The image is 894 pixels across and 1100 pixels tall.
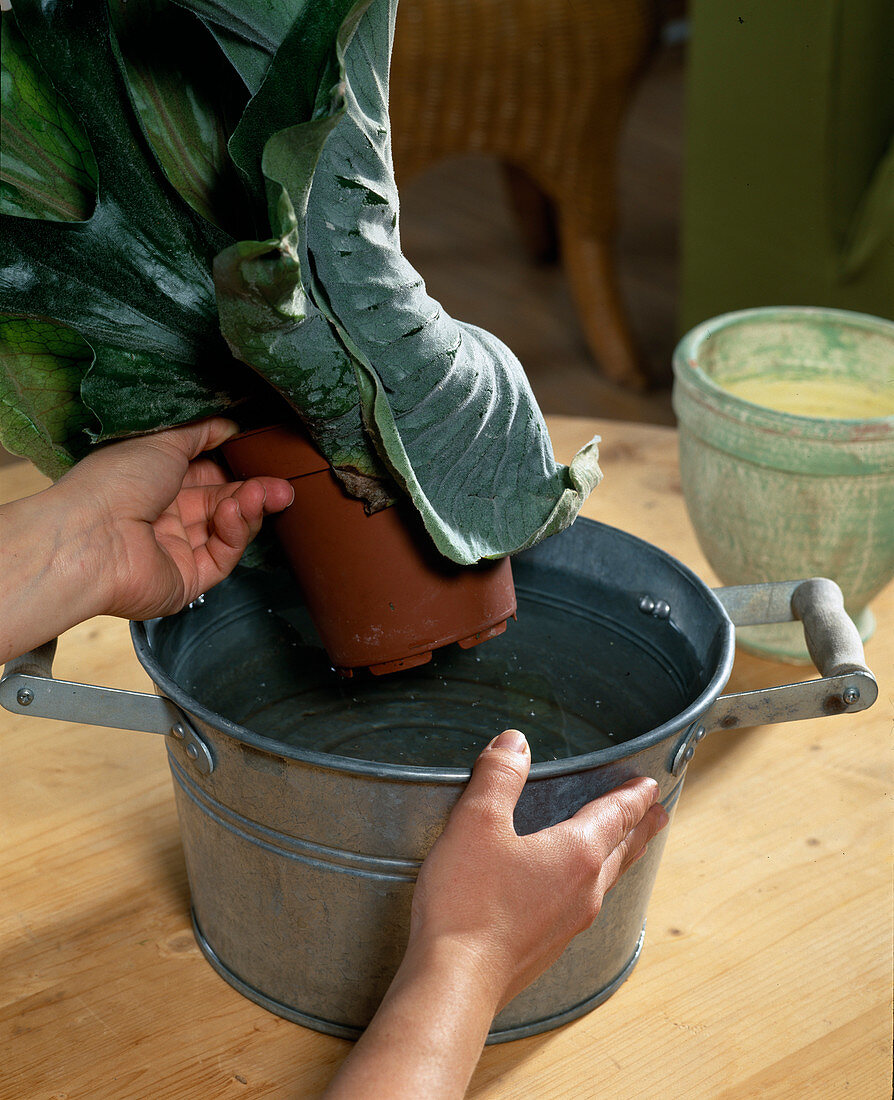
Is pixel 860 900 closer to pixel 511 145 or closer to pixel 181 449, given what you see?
pixel 181 449

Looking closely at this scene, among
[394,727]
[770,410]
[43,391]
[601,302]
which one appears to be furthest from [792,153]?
[43,391]

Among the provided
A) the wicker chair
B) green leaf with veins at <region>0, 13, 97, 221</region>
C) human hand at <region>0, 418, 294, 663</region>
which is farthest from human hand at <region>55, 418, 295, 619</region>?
the wicker chair

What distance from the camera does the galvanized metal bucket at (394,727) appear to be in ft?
2.02

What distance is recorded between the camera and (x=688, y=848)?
2.79ft

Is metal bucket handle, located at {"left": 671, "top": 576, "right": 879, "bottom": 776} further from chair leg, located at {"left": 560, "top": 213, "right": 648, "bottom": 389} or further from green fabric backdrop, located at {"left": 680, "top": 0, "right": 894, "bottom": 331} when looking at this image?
chair leg, located at {"left": 560, "top": 213, "right": 648, "bottom": 389}

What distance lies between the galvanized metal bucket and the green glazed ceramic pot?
16 cm

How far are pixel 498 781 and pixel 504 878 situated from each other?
2.0 inches

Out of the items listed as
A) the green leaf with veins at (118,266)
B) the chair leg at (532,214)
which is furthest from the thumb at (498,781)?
the chair leg at (532,214)

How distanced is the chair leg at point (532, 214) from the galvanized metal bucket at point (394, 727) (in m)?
2.32

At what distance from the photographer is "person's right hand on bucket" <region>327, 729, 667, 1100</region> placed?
0.54 meters

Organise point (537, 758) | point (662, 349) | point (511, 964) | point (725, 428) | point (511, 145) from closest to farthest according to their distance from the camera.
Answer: point (511, 964)
point (537, 758)
point (725, 428)
point (511, 145)
point (662, 349)

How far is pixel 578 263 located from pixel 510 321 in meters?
0.36

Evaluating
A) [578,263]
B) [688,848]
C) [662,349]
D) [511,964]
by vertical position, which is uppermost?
[511,964]

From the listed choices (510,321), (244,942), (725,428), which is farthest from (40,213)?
(510,321)
